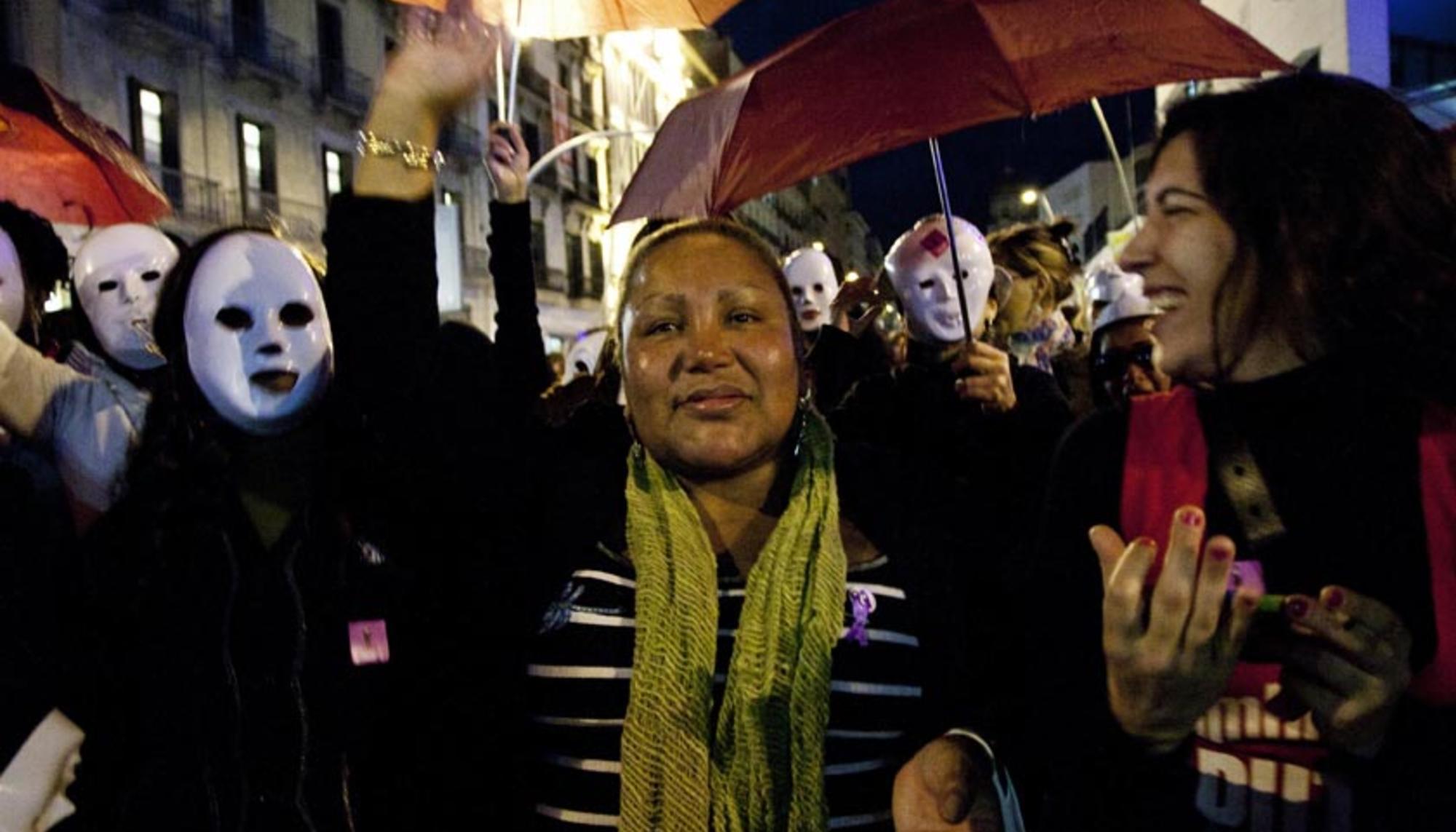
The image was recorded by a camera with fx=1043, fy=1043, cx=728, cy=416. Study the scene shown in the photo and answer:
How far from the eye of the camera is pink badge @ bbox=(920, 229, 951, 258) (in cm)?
415

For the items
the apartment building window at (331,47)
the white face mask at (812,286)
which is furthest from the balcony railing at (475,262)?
the white face mask at (812,286)

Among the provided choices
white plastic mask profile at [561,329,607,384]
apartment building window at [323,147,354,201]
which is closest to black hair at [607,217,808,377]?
white plastic mask profile at [561,329,607,384]

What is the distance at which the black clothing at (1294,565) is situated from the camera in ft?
4.34

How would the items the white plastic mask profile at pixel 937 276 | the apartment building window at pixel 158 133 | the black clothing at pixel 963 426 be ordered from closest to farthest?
1. the black clothing at pixel 963 426
2. the white plastic mask profile at pixel 937 276
3. the apartment building window at pixel 158 133

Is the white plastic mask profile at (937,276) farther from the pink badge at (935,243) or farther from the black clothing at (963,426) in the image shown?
the black clothing at (963,426)

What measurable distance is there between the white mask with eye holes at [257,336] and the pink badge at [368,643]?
48 cm

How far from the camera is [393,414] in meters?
2.10

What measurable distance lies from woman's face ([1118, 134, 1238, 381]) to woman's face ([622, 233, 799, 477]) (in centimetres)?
70

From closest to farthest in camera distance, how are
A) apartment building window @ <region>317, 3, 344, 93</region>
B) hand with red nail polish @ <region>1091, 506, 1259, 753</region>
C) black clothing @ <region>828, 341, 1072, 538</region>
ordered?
hand with red nail polish @ <region>1091, 506, 1259, 753</region>, black clothing @ <region>828, 341, 1072, 538</region>, apartment building window @ <region>317, 3, 344, 93</region>

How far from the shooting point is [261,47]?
21750 mm

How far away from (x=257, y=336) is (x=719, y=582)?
1078 millimetres

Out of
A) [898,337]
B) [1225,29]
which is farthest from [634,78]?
[1225,29]

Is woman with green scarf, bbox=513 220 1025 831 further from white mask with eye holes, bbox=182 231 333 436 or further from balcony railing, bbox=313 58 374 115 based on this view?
balcony railing, bbox=313 58 374 115

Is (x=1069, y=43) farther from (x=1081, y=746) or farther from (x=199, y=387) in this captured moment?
(x=199, y=387)
